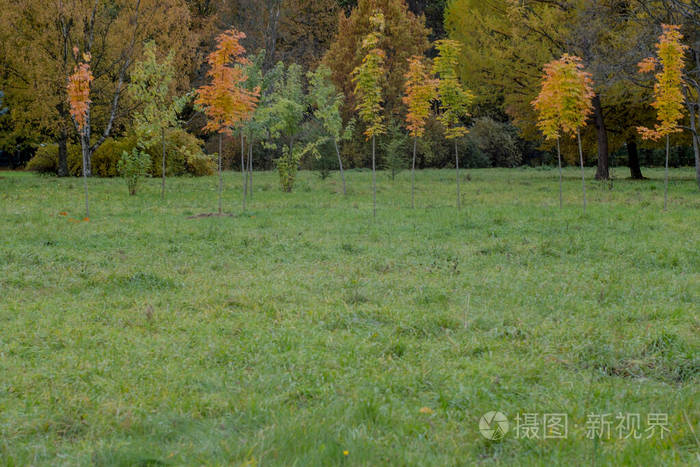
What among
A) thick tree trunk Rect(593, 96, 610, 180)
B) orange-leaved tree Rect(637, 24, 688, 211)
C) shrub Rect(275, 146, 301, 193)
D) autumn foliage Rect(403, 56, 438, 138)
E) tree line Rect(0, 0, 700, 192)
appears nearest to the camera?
orange-leaved tree Rect(637, 24, 688, 211)

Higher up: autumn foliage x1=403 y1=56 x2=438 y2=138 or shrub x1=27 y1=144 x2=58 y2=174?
autumn foliage x1=403 y1=56 x2=438 y2=138

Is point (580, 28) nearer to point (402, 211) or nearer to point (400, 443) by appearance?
point (402, 211)

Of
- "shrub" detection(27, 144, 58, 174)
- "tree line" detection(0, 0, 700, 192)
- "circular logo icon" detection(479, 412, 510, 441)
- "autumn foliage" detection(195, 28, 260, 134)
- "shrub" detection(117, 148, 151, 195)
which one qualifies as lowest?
"circular logo icon" detection(479, 412, 510, 441)

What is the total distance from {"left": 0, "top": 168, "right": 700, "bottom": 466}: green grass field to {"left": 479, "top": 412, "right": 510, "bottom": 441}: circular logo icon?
A: 57mm

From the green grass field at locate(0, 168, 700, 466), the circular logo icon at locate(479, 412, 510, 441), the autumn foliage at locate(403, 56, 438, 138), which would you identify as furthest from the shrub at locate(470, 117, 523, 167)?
the circular logo icon at locate(479, 412, 510, 441)

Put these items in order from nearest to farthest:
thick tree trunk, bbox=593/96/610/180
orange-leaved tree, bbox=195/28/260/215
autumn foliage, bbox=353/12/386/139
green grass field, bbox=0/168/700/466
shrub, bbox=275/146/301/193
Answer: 1. green grass field, bbox=0/168/700/466
2. orange-leaved tree, bbox=195/28/260/215
3. autumn foliage, bbox=353/12/386/139
4. shrub, bbox=275/146/301/193
5. thick tree trunk, bbox=593/96/610/180

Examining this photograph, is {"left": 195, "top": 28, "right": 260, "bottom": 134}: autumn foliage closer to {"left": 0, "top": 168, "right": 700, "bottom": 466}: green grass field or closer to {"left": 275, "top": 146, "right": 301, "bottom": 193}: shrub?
{"left": 0, "top": 168, "right": 700, "bottom": 466}: green grass field

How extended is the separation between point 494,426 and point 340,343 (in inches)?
78.6

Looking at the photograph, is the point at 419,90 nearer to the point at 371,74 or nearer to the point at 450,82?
the point at 450,82

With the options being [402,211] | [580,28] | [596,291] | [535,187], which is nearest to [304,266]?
[596,291]

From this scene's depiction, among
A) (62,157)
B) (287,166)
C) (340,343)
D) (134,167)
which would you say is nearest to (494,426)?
(340,343)

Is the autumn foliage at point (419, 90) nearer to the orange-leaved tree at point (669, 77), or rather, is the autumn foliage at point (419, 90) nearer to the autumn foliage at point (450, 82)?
the autumn foliage at point (450, 82)

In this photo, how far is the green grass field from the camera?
11.1 ft

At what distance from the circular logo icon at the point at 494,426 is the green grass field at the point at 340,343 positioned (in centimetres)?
6
